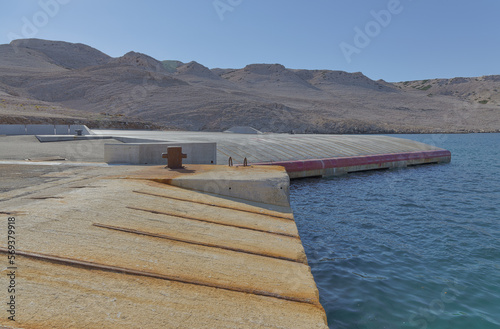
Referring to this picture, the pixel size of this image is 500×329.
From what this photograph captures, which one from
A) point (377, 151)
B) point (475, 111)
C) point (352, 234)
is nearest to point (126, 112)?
point (377, 151)

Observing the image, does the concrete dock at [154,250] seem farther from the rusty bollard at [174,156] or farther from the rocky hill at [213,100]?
the rocky hill at [213,100]

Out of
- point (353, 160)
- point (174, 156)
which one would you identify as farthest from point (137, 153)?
point (353, 160)

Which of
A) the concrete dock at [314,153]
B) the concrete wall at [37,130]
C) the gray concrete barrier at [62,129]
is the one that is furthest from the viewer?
the gray concrete barrier at [62,129]

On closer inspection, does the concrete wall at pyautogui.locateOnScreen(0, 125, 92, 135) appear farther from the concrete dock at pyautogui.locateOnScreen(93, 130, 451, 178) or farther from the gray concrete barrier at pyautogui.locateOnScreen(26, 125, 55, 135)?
the concrete dock at pyautogui.locateOnScreen(93, 130, 451, 178)

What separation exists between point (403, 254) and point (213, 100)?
70.4 metres

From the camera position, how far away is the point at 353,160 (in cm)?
1978

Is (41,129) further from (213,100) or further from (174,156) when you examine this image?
(213,100)

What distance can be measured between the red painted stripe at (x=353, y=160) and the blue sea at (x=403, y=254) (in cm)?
184

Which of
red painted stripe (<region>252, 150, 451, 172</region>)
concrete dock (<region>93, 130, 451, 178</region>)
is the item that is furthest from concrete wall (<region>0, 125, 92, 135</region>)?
red painted stripe (<region>252, 150, 451, 172</region>)

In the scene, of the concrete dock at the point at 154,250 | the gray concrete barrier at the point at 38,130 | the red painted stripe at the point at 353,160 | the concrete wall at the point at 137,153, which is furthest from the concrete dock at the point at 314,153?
the gray concrete barrier at the point at 38,130

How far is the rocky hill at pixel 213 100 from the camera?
63769 millimetres

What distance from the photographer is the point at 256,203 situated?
22.6 ft

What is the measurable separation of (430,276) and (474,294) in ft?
2.49

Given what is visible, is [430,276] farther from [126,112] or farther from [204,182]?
[126,112]
